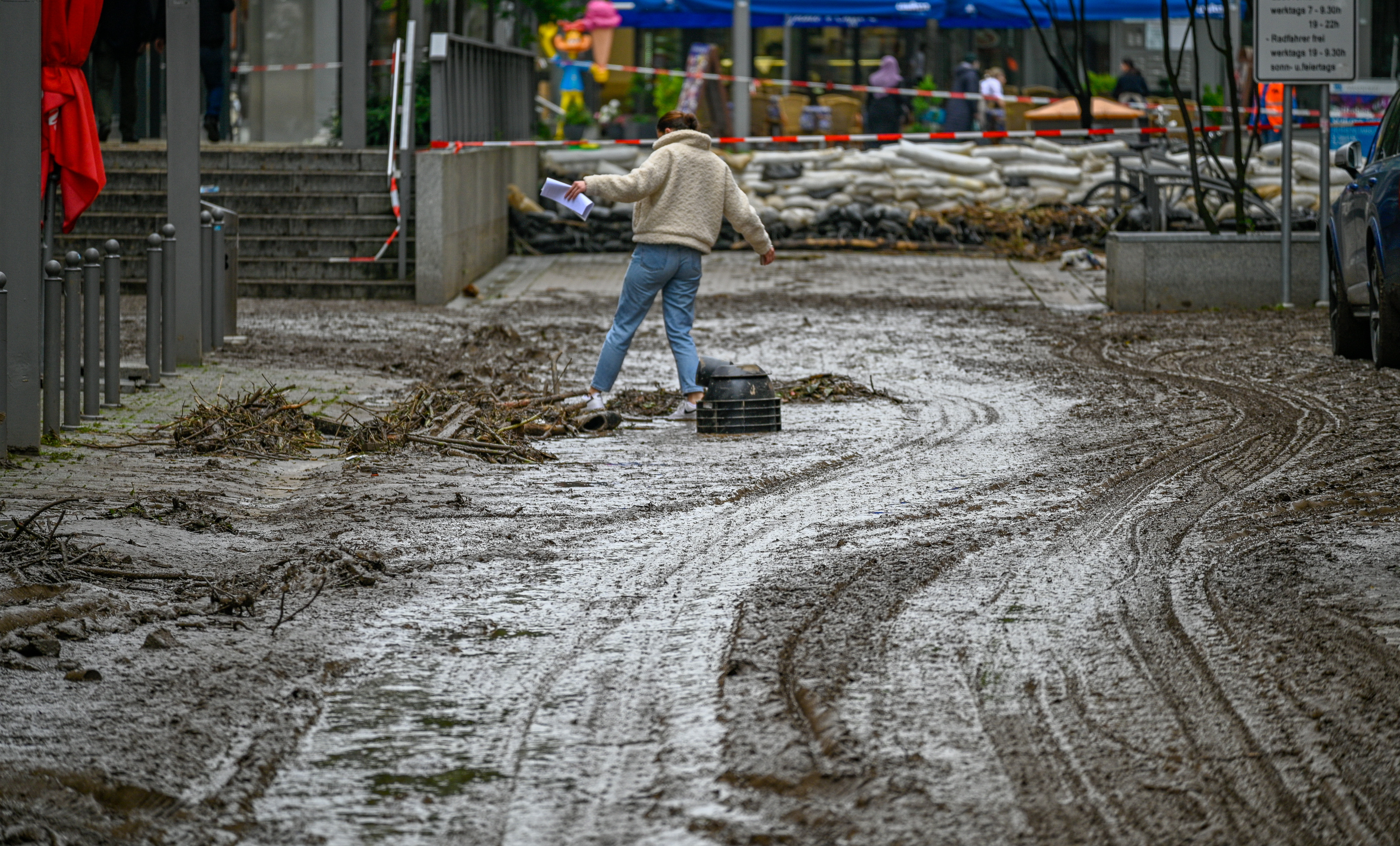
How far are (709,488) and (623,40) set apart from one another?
2977cm

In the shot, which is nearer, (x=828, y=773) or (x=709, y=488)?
(x=828, y=773)

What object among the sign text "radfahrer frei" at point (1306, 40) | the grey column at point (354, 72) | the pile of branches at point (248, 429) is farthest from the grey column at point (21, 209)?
the sign text "radfahrer frei" at point (1306, 40)

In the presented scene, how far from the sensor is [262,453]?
8.25m

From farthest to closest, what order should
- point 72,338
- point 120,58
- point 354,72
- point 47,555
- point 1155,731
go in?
point 120,58, point 354,72, point 72,338, point 47,555, point 1155,731

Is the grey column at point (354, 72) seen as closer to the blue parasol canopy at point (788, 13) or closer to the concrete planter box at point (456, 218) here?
the concrete planter box at point (456, 218)

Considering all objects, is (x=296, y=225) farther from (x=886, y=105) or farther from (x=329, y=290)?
(x=886, y=105)

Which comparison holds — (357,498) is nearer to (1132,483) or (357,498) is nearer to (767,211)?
(1132,483)

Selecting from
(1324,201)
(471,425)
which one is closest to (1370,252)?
(1324,201)

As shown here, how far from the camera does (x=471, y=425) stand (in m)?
8.77

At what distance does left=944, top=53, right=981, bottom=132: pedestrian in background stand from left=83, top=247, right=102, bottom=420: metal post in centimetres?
1971

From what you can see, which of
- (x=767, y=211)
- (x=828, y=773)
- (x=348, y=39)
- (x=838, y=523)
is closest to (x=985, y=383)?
(x=838, y=523)

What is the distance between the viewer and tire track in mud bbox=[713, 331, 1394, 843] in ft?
11.8

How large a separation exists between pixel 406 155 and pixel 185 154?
18.1 ft

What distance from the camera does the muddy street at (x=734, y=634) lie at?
3.71 meters
